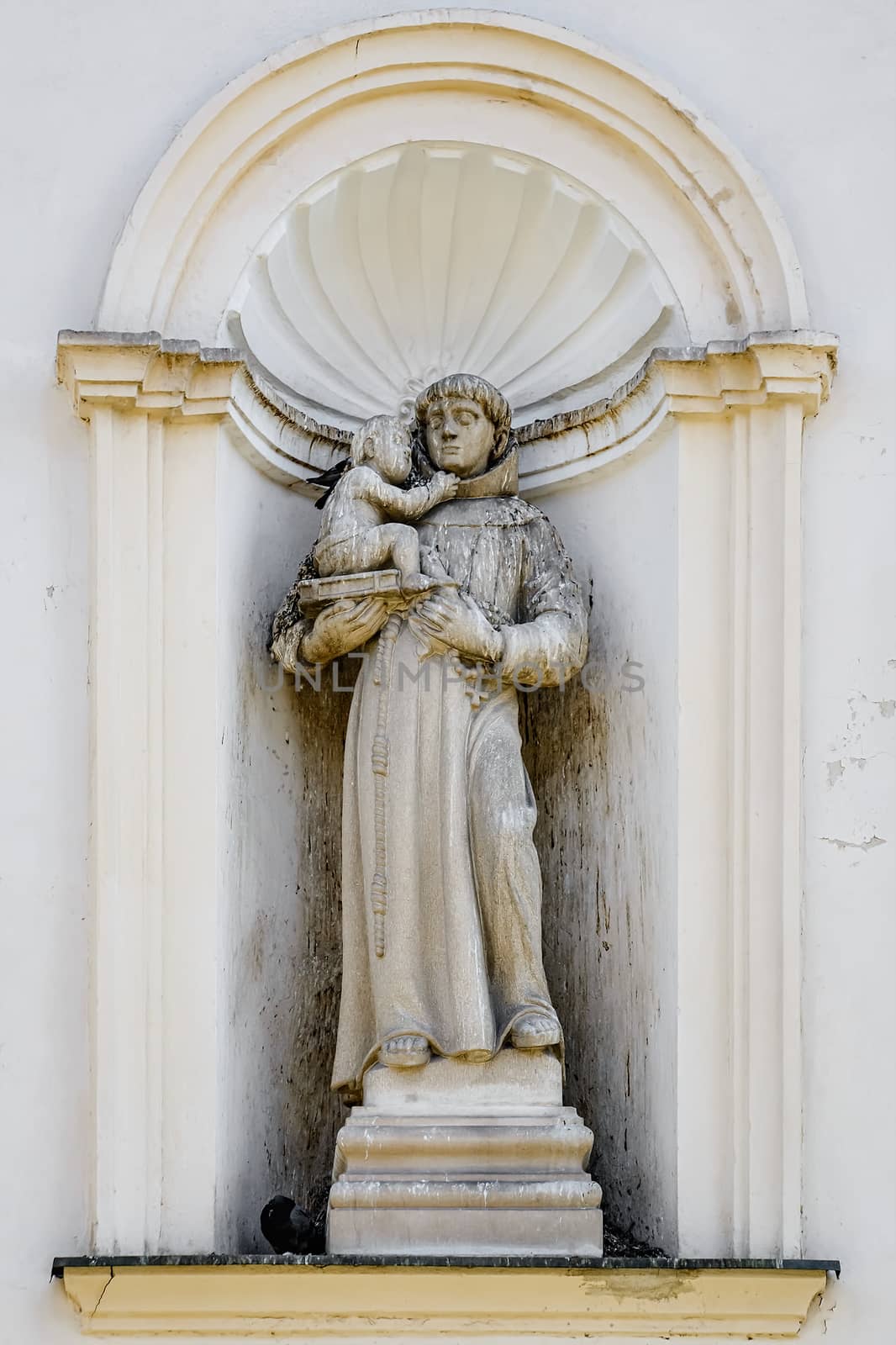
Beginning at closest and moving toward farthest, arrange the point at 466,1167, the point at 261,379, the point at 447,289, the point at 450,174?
the point at 466,1167, the point at 261,379, the point at 450,174, the point at 447,289

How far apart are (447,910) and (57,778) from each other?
0.99 metres

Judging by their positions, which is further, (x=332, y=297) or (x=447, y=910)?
(x=332, y=297)

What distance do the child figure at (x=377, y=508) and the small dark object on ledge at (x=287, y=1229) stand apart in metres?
1.51

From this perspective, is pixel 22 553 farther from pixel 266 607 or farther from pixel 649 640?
pixel 649 640

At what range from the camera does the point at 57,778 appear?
6.20 metres

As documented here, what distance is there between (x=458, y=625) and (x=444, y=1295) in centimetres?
159

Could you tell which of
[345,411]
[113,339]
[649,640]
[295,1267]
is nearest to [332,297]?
[345,411]

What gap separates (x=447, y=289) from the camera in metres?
7.06

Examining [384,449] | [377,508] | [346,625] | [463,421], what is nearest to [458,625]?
[346,625]

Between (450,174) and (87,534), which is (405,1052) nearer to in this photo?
(87,534)

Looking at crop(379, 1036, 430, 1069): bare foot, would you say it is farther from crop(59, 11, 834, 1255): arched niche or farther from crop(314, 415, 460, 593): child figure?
crop(314, 415, 460, 593): child figure

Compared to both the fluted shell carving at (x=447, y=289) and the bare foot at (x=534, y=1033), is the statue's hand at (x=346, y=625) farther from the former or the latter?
the bare foot at (x=534, y=1033)

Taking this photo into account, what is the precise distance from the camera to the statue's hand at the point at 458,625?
627 cm

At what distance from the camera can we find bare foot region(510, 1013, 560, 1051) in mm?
6109
